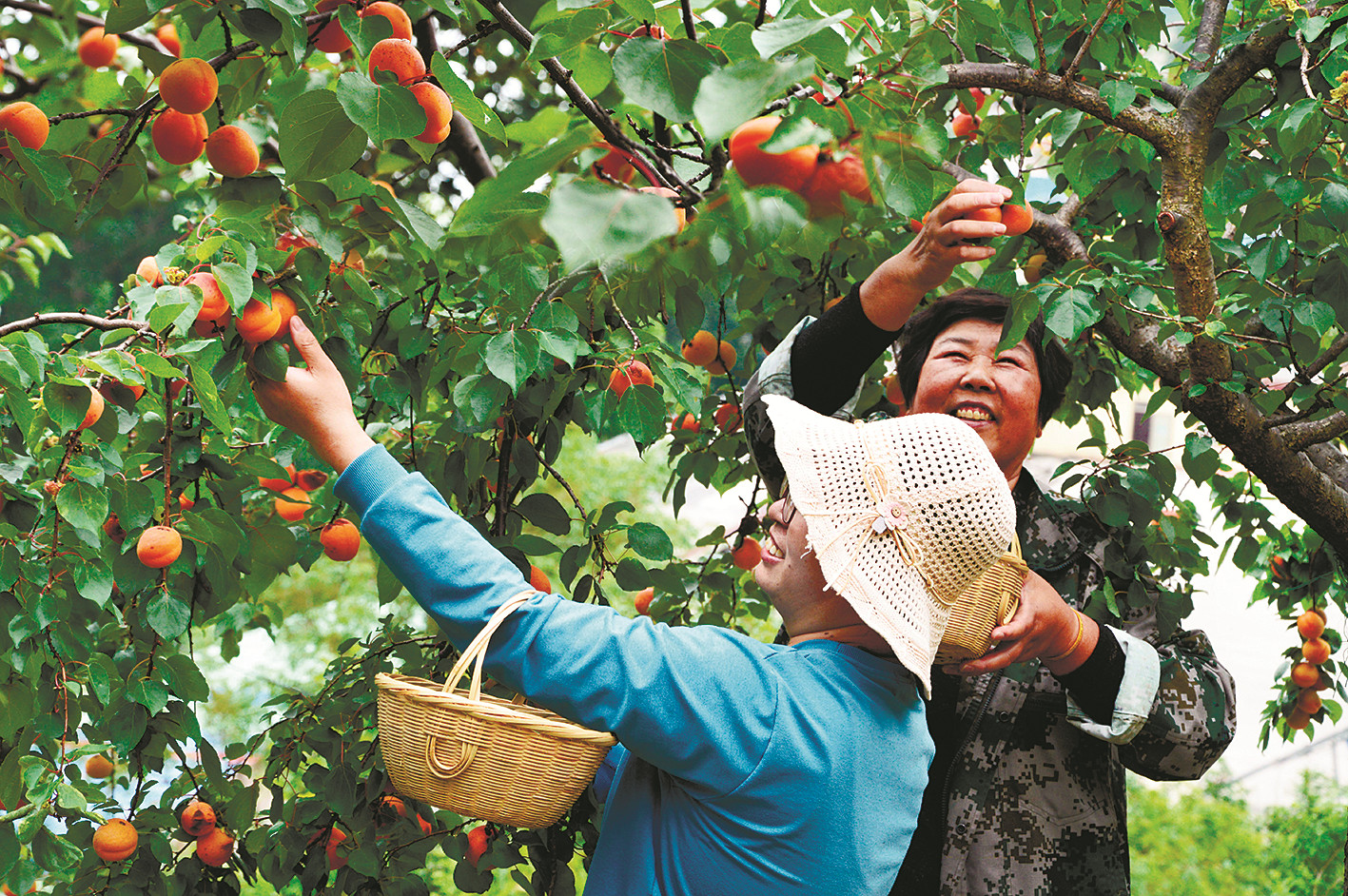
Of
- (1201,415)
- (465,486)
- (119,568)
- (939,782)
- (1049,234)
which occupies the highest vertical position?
(1049,234)

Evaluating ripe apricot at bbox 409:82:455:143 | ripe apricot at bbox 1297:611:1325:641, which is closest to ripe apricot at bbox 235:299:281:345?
ripe apricot at bbox 409:82:455:143

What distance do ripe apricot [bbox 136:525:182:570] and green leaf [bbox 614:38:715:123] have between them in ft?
3.31

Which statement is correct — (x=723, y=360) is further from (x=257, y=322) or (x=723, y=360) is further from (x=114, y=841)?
(x=114, y=841)

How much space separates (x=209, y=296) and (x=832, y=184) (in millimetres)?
729

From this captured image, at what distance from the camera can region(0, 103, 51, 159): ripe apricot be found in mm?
1326

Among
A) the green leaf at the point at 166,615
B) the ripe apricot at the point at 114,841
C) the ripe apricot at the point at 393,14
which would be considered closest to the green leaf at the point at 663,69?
the ripe apricot at the point at 393,14

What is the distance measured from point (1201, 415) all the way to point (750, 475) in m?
1.11

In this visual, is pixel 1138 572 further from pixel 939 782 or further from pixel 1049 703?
pixel 939 782

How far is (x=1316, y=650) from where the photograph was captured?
275 centimetres

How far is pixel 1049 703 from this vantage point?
164 cm

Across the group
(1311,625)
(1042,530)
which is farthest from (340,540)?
(1311,625)

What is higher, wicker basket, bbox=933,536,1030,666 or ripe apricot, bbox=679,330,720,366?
wicker basket, bbox=933,536,1030,666

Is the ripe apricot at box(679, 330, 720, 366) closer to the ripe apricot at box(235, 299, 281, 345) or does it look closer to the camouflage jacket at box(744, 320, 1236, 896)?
the camouflage jacket at box(744, 320, 1236, 896)

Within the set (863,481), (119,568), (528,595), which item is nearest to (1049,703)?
(863,481)
